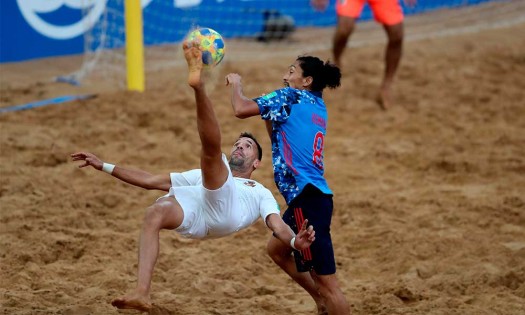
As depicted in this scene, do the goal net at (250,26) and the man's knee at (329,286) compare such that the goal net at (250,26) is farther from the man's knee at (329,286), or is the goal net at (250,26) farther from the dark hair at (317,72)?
the man's knee at (329,286)

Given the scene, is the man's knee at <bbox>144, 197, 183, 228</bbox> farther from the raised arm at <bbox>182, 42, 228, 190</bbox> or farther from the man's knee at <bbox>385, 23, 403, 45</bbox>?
the man's knee at <bbox>385, 23, 403, 45</bbox>

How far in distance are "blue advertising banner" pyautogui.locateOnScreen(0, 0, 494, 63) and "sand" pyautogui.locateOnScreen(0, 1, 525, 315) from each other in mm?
225

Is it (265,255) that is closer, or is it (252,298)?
(252,298)

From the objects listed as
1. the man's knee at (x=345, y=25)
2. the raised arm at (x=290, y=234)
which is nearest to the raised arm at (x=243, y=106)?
the raised arm at (x=290, y=234)

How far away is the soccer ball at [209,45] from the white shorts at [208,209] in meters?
0.56

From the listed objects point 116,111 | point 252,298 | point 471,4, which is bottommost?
point 252,298

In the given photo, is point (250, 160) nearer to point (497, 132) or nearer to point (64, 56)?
point (497, 132)

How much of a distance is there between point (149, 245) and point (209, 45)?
3.52 feet

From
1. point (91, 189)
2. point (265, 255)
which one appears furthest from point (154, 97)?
point (265, 255)

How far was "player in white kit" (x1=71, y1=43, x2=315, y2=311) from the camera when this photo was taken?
451 cm

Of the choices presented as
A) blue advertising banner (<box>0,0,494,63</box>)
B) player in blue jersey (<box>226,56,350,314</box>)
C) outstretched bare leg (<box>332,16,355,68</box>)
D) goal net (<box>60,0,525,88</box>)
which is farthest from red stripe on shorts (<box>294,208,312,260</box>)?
goal net (<box>60,0,525,88</box>)

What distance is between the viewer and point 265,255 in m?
6.36

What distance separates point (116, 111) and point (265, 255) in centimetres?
307

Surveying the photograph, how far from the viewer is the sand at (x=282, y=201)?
565 cm
